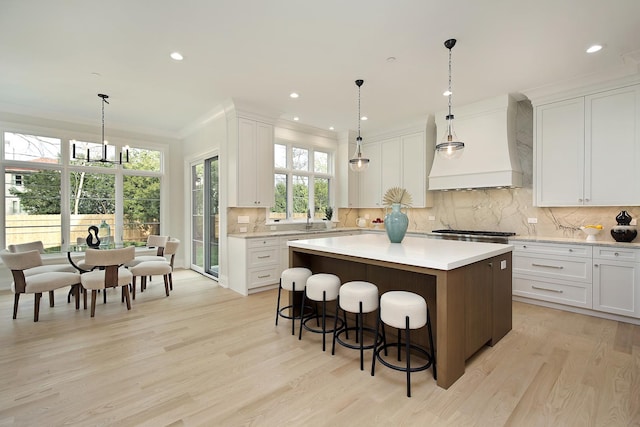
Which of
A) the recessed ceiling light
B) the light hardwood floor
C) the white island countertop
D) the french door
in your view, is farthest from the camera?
the french door

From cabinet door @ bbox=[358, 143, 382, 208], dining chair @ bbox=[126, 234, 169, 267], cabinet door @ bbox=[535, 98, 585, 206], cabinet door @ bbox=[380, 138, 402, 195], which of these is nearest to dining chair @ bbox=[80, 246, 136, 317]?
dining chair @ bbox=[126, 234, 169, 267]

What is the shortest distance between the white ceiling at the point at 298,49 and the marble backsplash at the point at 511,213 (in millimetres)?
1102

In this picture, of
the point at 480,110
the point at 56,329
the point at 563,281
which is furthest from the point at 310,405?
the point at 480,110

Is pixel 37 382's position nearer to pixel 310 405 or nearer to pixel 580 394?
pixel 310 405

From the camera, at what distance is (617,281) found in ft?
11.1

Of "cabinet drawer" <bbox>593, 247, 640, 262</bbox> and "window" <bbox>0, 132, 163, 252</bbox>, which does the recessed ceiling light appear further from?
"window" <bbox>0, 132, 163, 252</bbox>

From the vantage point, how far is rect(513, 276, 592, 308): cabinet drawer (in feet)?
11.8

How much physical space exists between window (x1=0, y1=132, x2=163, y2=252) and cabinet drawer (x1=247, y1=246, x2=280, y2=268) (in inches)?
69.7

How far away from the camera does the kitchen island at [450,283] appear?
2.15m

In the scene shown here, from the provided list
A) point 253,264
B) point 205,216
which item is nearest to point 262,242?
point 253,264

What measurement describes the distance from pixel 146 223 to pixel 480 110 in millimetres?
6440

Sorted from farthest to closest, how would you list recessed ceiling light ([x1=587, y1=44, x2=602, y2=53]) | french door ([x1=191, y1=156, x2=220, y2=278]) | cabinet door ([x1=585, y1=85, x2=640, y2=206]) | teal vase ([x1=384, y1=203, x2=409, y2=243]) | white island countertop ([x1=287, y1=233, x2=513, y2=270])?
1. french door ([x1=191, y1=156, x2=220, y2=278])
2. cabinet door ([x1=585, y1=85, x2=640, y2=206])
3. teal vase ([x1=384, y1=203, x2=409, y2=243])
4. recessed ceiling light ([x1=587, y1=44, x2=602, y2=53])
5. white island countertop ([x1=287, y1=233, x2=513, y2=270])

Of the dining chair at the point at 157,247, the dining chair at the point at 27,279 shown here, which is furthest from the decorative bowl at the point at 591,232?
the dining chair at the point at 27,279

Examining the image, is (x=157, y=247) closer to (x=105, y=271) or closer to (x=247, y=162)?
(x=105, y=271)
